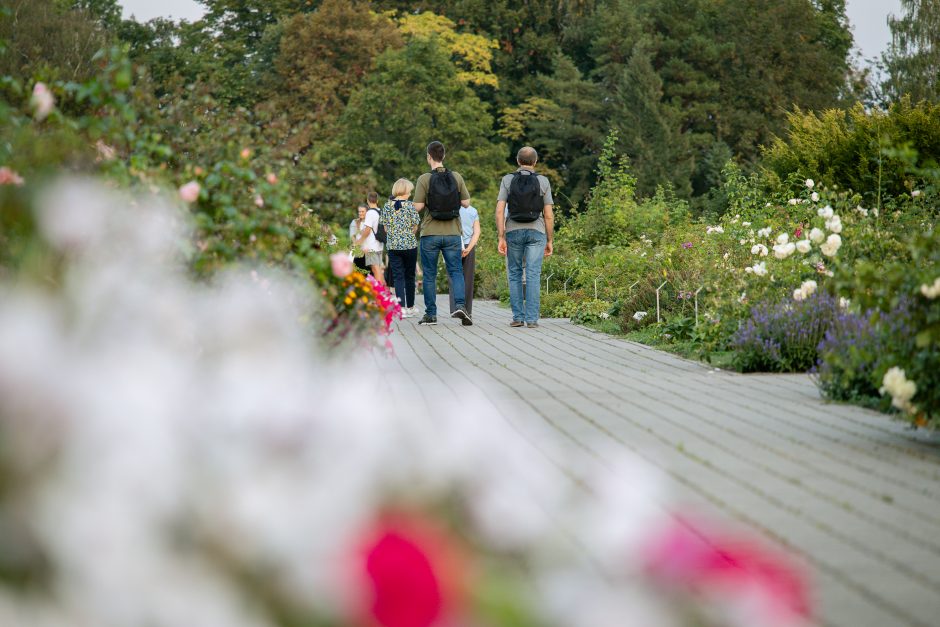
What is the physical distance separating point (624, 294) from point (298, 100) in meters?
34.1

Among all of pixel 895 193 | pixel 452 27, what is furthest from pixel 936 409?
pixel 452 27

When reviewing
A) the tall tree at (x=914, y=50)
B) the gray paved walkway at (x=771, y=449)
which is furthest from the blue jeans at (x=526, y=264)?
the tall tree at (x=914, y=50)

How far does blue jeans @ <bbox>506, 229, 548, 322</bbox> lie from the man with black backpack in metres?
0.68

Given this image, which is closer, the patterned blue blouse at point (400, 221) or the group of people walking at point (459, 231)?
the group of people walking at point (459, 231)

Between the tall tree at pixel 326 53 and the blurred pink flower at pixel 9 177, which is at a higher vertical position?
the tall tree at pixel 326 53

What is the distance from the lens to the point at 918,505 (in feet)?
15.2

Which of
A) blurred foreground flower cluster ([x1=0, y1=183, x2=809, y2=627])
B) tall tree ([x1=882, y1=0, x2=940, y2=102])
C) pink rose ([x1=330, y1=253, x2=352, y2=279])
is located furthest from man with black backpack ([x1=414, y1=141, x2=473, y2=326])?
tall tree ([x1=882, y1=0, x2=940, y2=102])

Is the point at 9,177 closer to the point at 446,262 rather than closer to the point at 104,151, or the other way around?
the point at 104,151

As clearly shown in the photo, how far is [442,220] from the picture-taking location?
1532cm

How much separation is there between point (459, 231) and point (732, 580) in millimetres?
14045

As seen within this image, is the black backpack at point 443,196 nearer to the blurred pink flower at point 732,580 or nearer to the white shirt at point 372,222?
the white shirt at point 372,222

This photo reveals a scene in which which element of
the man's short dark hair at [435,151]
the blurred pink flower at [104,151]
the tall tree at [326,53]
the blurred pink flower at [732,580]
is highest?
the tall tree at [326,53]

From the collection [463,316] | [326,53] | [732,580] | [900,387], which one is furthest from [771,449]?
[326,53]

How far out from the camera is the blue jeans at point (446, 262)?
50.1 ft
